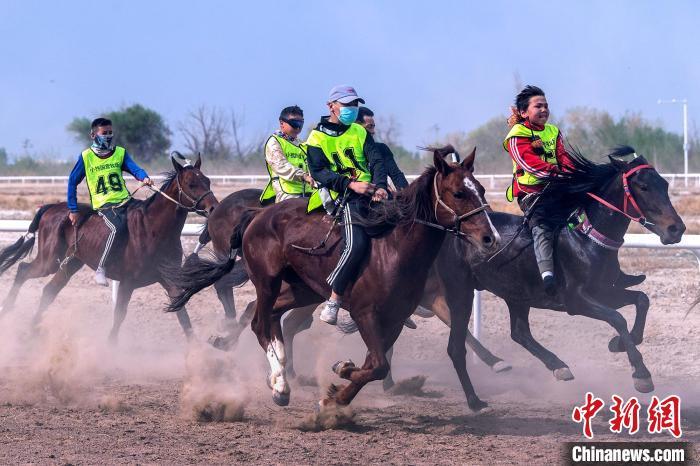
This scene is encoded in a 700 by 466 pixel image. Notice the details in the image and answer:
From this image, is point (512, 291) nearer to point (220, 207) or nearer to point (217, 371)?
point (217, 371)

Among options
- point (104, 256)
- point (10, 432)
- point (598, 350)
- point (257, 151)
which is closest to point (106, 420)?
point (10, 432)

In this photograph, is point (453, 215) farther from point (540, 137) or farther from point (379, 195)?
point (540, 137)

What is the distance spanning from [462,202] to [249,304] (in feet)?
11.1

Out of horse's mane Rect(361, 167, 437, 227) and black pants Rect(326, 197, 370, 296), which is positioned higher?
horse's mane Rect(361, 167, 437, 227)

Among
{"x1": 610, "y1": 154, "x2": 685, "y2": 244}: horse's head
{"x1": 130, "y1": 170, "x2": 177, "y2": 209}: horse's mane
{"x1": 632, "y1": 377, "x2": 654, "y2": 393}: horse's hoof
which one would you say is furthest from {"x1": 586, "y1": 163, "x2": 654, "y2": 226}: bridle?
{"x1": 130, "y1": 170, "x2": 177, "y2": 209}: horse's mane

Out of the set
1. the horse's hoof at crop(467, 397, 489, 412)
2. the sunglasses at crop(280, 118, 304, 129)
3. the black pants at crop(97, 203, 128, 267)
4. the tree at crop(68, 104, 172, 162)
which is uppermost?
the tree at crop(68, 104, 172, 162)

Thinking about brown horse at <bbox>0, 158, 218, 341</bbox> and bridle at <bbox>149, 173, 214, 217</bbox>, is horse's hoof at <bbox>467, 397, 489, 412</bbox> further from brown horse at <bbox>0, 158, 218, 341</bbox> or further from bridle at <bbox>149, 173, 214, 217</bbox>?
bridle at <bbox>149, 173, 214, 217</bbox>

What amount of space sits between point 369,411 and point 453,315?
1.26 meters

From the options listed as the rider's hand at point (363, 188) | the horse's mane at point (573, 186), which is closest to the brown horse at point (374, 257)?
the rider's hand at point (363, 188)

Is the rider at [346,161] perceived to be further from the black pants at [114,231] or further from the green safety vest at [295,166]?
the black pants at [114,231]

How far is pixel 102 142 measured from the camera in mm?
11984

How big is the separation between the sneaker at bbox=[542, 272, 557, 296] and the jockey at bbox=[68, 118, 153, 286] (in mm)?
4931

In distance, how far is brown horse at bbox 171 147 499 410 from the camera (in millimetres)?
7387

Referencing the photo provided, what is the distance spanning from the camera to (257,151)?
58500 millimetres
